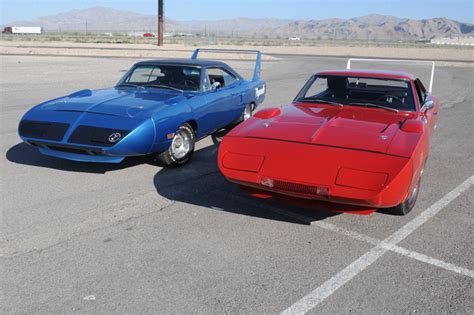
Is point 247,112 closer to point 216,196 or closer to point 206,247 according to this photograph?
point 216,196

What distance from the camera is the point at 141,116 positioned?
5.23 meters

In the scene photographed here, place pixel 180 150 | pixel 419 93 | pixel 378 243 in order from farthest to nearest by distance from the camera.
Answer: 1. pixel 180 150
2. pixel 419 93
3. pixel 378 243

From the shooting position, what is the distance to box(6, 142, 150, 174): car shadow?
18.7 ft

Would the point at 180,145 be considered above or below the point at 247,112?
below

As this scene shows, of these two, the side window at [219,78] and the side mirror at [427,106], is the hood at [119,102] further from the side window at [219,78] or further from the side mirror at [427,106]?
the side mirror at [427,106]

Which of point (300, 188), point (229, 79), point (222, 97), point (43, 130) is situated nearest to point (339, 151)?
point (300, 188)

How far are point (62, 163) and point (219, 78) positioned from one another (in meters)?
2.78

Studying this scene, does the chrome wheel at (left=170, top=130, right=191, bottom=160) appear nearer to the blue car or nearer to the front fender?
the blue car

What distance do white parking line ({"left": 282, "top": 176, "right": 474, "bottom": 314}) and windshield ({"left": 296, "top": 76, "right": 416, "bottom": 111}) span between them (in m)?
1.18

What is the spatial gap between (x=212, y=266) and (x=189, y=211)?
1120 mm

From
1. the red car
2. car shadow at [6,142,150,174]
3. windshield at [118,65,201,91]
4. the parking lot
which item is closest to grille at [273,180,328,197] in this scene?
the red car

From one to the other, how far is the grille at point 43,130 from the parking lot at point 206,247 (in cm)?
48

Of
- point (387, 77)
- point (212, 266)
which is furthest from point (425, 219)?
point (212, 266)

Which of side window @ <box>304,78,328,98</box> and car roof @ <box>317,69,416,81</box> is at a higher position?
car roof @ <box>317,69,416,81</box>
